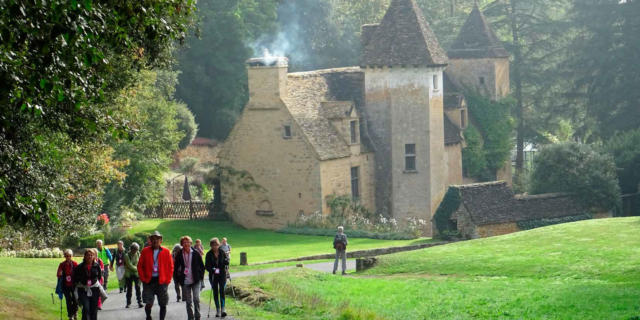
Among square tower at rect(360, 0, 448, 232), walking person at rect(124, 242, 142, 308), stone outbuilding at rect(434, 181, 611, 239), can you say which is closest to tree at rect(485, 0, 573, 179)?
square tower at rect(360, 0, 448, 232)

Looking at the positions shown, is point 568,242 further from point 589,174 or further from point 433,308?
point 589,174

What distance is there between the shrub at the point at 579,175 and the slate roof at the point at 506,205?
3.28 feet

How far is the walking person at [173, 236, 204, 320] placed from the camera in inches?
786

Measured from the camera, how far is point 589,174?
48.4 meters

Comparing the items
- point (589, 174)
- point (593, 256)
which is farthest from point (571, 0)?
point (593, 256)

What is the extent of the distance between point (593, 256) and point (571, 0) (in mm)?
38921

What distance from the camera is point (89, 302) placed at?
19609mm

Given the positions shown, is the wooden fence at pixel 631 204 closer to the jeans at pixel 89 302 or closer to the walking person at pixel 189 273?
the walking person at pixel 189 273

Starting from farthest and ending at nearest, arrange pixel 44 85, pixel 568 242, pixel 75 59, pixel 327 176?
pixel 327 176 < pixel 568 242 < pixel 75 59 < pixel 44 85

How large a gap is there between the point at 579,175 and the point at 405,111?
9510 mm

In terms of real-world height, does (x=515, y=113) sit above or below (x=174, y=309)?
above

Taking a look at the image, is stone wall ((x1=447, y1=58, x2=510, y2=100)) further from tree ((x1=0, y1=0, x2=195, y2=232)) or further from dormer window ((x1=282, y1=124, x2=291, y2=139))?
tree ((x1=0, y1=0, x2=195, y2=232))

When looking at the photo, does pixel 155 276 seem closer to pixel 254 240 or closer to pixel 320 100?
pixel 254 240

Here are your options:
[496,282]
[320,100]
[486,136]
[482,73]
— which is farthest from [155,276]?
[482,73]
